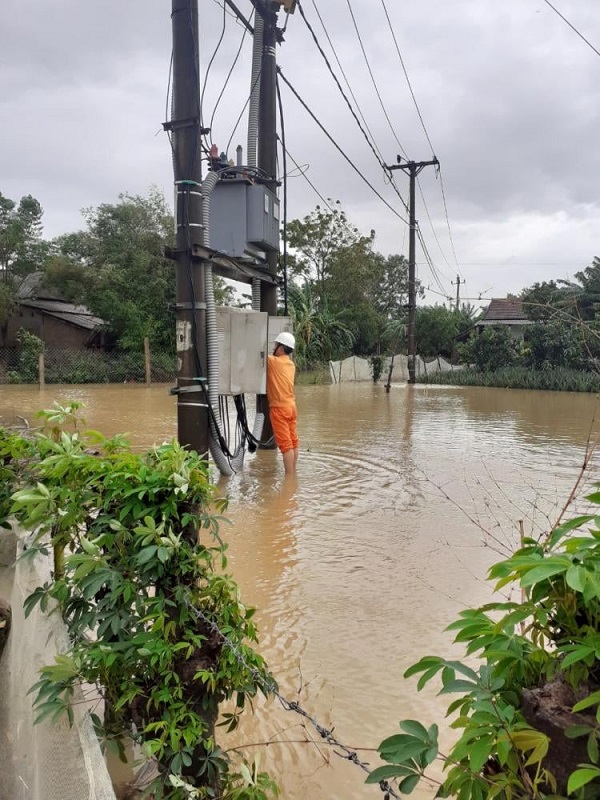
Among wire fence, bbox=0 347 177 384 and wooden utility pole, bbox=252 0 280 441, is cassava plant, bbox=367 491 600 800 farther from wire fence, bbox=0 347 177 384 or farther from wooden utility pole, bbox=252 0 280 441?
wire fence, bbox=0 347 177 384

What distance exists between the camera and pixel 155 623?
1.97 metres

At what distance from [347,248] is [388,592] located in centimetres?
3229

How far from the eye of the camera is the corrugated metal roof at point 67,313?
3127cm

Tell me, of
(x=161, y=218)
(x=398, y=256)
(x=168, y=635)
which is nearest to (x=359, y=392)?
(x=161, y=218)

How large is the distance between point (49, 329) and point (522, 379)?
22.1 meters

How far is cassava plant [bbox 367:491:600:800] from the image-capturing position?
1.15 metres

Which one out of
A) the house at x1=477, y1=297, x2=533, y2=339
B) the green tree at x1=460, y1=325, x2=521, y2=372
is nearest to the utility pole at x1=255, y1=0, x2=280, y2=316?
the green tree at x1=460, y1=325, x2=521, y2=372

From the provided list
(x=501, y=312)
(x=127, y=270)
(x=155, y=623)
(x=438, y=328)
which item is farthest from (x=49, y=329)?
(x=155, y=623)

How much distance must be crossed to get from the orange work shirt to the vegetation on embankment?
18663mm

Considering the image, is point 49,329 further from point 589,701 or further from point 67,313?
point 589,701

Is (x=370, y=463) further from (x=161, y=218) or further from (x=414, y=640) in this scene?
(x=161, y=218)

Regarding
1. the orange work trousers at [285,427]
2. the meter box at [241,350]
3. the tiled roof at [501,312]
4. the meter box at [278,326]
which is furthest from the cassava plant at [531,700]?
the tiled roof at [501,312]

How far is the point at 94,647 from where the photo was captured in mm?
2002

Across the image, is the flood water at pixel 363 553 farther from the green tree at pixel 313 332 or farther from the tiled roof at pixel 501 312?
the tiled roof at pixel 501 312
